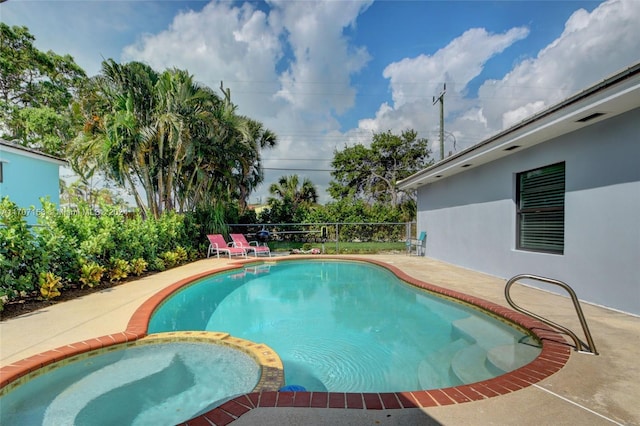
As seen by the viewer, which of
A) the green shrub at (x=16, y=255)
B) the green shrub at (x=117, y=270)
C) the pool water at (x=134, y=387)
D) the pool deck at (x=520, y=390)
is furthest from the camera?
the green shrub at (x=117, y=270)

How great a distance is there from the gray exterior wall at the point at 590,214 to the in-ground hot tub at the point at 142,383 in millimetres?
4980

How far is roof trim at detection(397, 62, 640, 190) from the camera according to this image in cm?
369

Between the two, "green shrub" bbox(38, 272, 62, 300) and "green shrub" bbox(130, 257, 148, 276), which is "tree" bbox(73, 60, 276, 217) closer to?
"green shrub" bbox(130, 257, 148, 276)

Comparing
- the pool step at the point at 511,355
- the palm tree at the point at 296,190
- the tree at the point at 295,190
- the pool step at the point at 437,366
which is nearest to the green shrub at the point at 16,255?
the pool step at the point at 437,366

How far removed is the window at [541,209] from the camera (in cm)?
567

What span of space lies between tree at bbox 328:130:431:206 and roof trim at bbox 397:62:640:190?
18178 millimetres

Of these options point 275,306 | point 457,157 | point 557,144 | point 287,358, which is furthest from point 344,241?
point 287,358

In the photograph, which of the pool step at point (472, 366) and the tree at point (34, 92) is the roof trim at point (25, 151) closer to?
the tree at point (34, 92)

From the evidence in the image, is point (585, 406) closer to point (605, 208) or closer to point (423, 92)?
point (605, 208)

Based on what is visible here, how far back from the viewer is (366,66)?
16.9 metres

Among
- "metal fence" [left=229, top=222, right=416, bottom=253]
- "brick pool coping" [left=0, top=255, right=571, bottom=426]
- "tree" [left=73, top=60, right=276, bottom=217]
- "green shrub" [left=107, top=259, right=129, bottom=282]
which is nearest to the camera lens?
"brick pool coping" [left=0, top=255, right=571, bottom=426]

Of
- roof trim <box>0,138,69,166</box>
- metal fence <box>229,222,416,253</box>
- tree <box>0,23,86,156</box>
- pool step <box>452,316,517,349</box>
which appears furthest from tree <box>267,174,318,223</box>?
pool step <box>452,316,517,349</box>

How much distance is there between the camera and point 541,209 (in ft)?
19.9

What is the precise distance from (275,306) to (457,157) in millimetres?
5732
